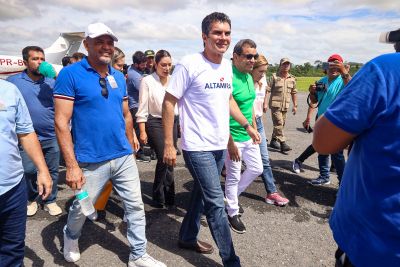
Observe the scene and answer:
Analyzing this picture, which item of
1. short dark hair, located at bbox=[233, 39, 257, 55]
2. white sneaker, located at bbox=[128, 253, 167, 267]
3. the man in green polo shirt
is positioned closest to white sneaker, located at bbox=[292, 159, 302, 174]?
the man in green polo shirt

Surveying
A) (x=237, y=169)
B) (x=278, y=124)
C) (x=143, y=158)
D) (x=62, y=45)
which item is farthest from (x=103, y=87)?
(x=62, y=45)

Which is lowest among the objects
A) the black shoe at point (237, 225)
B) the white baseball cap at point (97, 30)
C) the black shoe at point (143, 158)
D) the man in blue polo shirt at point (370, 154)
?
the black shoe at point (143, 158)

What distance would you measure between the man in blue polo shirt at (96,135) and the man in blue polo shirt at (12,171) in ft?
1.00

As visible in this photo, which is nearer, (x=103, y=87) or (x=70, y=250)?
(x=103, y=87)

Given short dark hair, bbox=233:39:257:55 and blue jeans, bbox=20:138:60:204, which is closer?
short dark hair, bbox=233:39:257:55

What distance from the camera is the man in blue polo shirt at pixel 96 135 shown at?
2.55 m

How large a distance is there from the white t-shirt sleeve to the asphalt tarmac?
1.55 meters

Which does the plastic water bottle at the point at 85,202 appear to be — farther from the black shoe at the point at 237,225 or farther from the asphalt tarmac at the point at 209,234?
the black shoe at the point at 237,225

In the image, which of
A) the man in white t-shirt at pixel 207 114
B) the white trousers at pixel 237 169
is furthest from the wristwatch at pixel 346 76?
the man in white t-shirt at pixel 207 114

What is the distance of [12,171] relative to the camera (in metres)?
2.14

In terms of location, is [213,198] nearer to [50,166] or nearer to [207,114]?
[207,114]

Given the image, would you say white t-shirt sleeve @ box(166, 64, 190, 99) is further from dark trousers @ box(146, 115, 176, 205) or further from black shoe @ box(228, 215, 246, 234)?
black shoe @ box(228, 215, 246, 234)

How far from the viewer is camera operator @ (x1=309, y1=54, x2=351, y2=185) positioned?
170 inches

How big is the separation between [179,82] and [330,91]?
9.12ft
